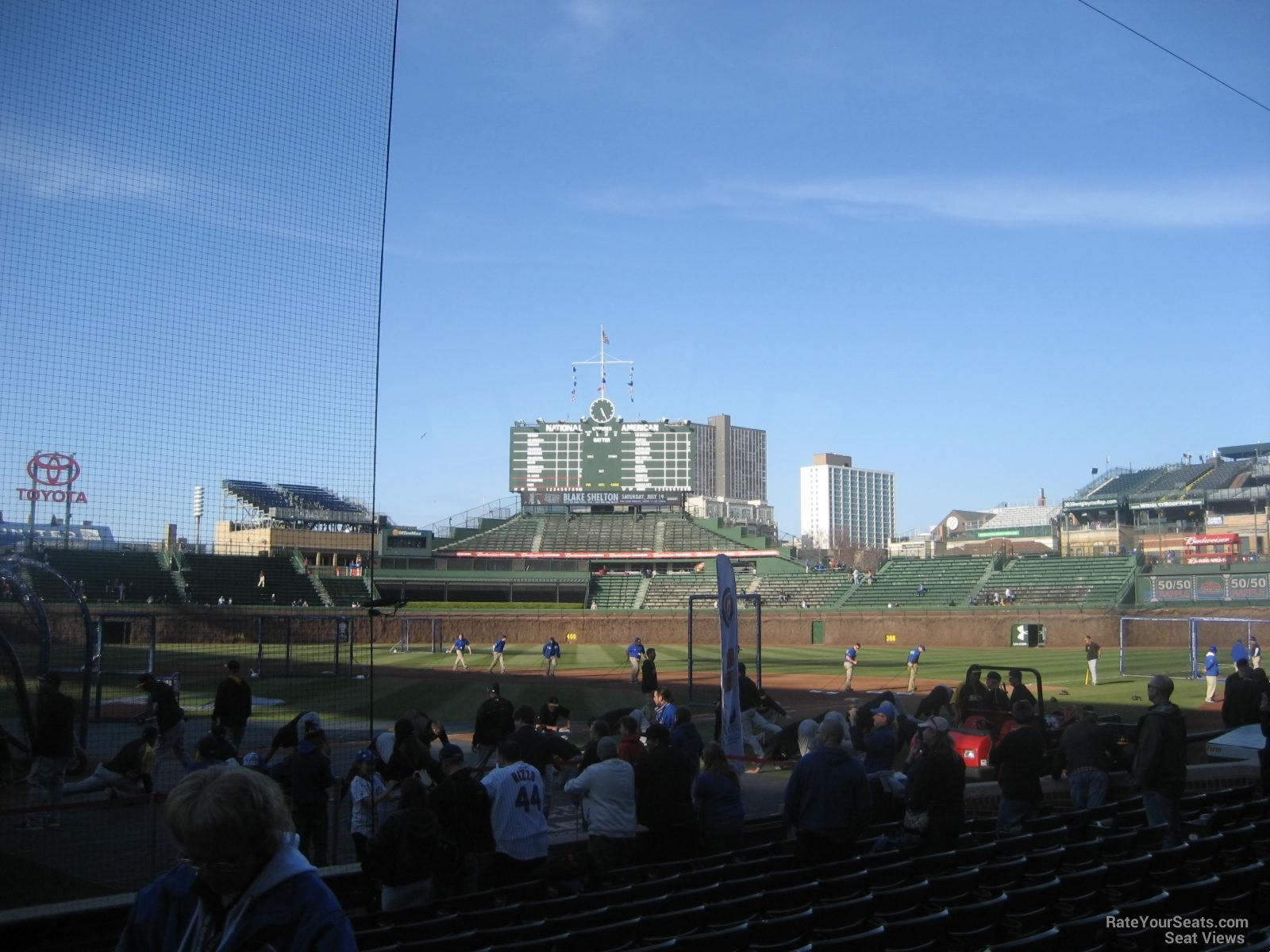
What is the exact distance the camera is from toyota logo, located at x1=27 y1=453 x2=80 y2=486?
9859mm

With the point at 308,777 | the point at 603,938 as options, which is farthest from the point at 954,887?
the point at 308,777

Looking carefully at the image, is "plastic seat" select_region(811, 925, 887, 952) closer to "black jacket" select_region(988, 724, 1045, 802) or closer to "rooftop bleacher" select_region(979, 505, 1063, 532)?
"black jacket" select_region(988, 724, 1045, 802)

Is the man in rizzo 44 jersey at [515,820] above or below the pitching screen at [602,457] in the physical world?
below

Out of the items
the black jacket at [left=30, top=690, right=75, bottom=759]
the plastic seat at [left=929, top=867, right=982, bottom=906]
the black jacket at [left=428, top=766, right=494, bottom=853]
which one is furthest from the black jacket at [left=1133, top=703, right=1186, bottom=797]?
the black jacket at [left=30, top=690, right=75, bottom=759]

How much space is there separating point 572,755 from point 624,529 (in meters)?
64.4

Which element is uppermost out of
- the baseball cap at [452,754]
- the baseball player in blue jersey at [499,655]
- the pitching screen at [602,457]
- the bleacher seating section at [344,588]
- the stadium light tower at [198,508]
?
the pitching screen at [602,457]

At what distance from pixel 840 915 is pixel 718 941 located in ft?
3.11

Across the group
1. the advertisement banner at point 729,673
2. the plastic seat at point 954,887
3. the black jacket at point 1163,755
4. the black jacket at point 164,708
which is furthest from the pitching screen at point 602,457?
the plastic seat at point 954,887

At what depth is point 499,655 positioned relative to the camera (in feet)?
125

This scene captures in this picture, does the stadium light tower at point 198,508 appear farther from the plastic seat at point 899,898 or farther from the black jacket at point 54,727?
the plastic seat at point 899,898

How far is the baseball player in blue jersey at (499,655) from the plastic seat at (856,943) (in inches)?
1171

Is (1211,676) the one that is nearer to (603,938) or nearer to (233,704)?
(233,704)

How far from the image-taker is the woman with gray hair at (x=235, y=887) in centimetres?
277

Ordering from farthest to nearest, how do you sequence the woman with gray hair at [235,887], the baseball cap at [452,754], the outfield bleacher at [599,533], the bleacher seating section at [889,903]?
the outfield bleacher at [599,533] → the baseball cap at [452,754] → the bleacher seating section at [889,903] → the woman with gray hair at [235,887]
